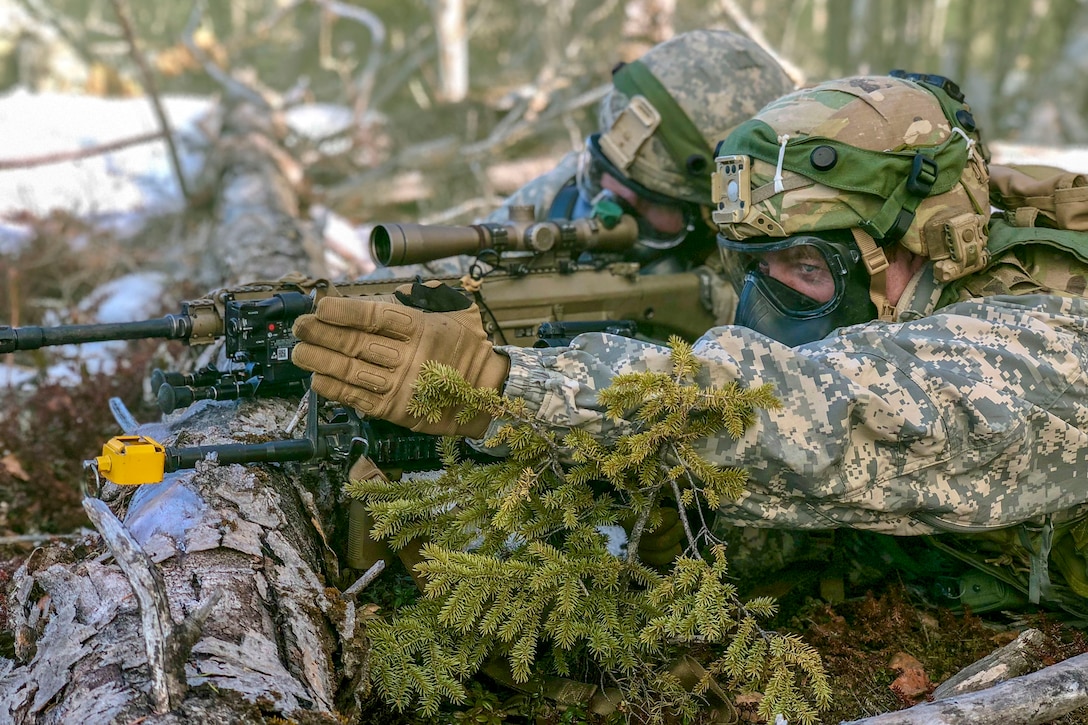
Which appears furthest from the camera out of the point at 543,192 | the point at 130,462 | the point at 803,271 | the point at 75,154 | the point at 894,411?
the point at 75,154

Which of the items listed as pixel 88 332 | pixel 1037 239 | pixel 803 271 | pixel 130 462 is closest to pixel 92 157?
pixel 88 332

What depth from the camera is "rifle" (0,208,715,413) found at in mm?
3846

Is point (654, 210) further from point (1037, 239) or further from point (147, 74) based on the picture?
point (147, 74)

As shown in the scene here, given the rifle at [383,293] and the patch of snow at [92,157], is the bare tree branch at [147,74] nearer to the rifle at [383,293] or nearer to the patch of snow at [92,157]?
the patch of snow at [92,157]

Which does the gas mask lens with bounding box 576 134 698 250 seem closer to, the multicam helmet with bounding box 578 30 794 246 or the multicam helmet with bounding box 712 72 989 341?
the multicam helmet with bounding box 578 30 794 246

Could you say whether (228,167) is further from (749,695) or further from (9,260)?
(749,695)

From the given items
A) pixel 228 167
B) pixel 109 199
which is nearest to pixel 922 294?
pixel 228 167

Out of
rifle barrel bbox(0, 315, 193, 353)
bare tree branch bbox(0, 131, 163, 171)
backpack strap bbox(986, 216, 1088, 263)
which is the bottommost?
bare tree branch bbox(0, 131, 163, 171)

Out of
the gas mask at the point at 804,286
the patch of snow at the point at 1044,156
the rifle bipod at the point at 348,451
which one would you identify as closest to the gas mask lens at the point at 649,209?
the gas mask at the point at 804,286

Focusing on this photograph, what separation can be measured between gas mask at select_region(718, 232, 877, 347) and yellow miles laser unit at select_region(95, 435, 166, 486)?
2206 mm

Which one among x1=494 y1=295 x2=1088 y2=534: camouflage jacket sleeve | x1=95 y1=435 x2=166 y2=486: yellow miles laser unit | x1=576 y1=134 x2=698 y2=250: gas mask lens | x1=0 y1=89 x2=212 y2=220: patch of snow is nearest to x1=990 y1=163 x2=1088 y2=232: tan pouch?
x1=494 y1=295 x2=1088 y2=534: camouflage jacket sleeve

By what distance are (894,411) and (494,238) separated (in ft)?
7.31

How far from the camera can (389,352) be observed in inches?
121

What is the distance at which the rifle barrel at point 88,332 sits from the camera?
3752 mm
